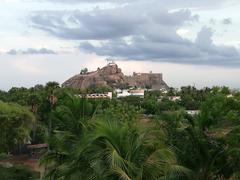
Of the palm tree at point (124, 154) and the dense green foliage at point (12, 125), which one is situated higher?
the palm tree at point (124, 154)

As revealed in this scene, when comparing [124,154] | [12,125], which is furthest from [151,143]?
[12,125]

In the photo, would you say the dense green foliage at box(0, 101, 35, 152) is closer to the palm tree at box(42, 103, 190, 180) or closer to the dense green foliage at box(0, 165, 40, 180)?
the dense green foliage at box(0, 165, 40, 180)

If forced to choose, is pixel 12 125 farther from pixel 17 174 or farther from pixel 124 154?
pixel 124 154

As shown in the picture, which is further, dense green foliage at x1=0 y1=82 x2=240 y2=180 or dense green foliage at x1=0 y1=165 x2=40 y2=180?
dense green foliage at x1=0 y1=165 x2=40 y2=180

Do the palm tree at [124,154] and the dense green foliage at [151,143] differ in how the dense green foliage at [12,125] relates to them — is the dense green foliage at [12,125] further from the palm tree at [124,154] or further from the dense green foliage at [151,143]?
the palm tree at [124,154]

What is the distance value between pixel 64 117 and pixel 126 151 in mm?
6339

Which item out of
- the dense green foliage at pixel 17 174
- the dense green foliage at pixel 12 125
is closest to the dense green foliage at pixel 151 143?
the dense green foliage at pixel 17 174

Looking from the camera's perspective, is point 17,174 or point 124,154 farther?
point 17,174

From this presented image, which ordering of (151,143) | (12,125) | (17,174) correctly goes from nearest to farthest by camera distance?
1. (151,143)
2. (17,174)
3. (12,125)

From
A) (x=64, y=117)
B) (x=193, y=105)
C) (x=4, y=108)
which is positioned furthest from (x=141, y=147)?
(x=193, y=105)

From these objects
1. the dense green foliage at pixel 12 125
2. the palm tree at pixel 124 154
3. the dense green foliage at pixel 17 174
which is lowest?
the dense green foliage at pixel 17 174

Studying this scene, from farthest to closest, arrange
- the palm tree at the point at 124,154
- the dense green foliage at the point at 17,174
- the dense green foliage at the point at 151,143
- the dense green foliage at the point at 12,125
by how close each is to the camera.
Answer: the dense green foliage at the point at 12,125 → the dense green foliage at the point at 17,174 → the dense green foliage at the point at 151,143 → the palm tree at the point at 124,154

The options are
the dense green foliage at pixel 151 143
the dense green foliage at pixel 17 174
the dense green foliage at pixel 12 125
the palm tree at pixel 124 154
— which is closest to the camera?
the palm tree at pixel 124 154

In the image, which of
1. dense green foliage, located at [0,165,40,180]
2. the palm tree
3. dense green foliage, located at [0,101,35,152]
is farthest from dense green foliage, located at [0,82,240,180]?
dense green foliage, located at [0,101,35,152]
